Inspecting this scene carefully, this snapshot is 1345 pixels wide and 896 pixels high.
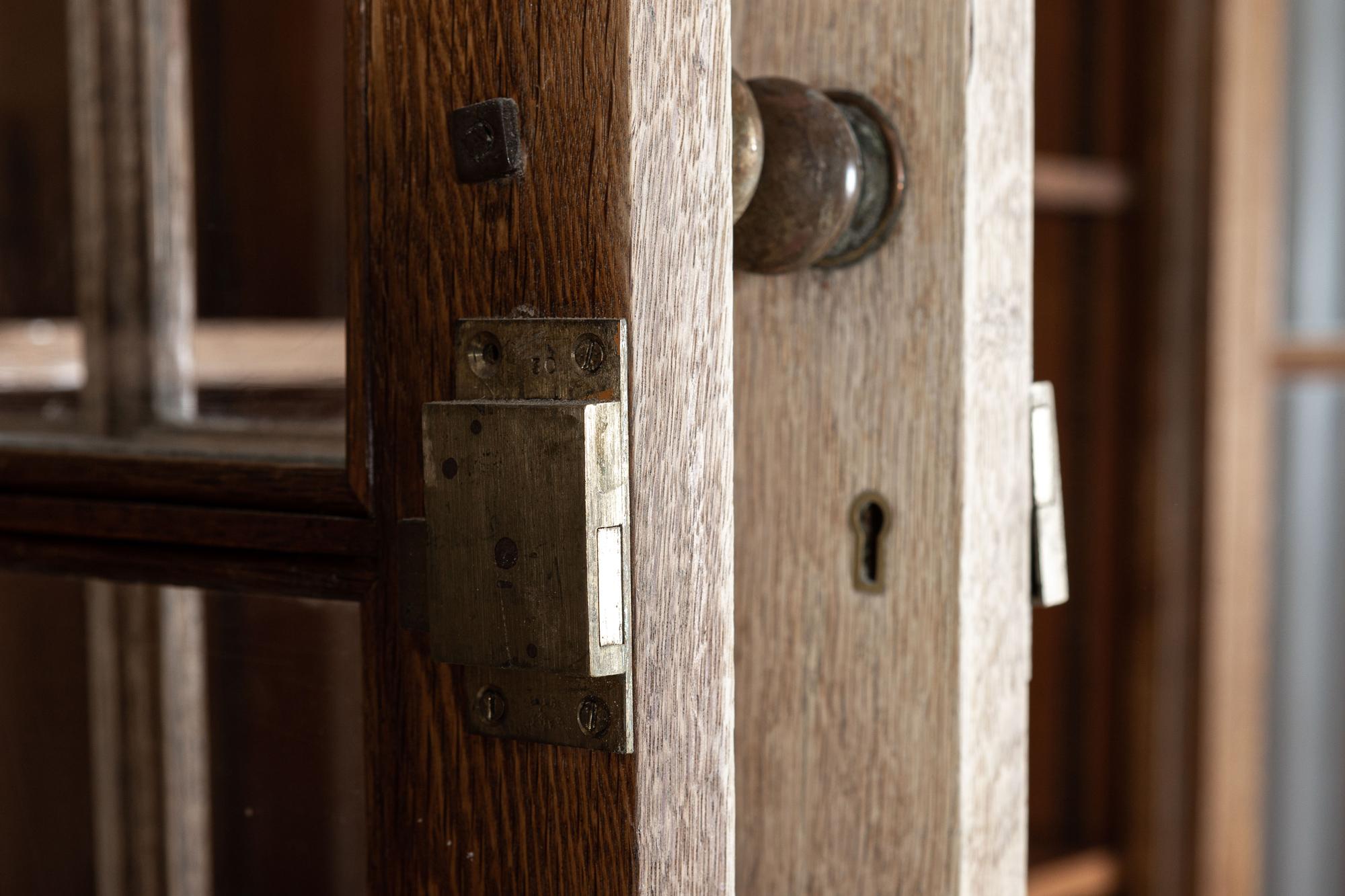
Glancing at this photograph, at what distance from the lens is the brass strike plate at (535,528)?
0.28 m

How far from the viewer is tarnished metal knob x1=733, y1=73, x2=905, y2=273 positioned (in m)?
0.35

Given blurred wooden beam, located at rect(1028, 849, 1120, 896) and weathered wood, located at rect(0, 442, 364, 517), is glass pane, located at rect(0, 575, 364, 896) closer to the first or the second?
weathered wood, located at rect(0, 442, 364, 517)

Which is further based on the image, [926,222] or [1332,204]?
[1332,204]

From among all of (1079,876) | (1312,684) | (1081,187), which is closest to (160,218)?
(1081,187)

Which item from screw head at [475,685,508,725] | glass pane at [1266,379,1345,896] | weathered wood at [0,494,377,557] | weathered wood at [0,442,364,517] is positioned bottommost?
glass pane at [1266,379,1345,896]

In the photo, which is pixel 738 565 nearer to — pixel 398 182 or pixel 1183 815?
pixel 398 182

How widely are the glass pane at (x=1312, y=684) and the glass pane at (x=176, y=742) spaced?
3.42 ft

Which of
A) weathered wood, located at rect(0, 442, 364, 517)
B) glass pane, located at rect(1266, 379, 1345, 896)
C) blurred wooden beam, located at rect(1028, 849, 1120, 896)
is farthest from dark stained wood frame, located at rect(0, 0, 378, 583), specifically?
glass pane, located at rect(1266, 379, 1345, 896)

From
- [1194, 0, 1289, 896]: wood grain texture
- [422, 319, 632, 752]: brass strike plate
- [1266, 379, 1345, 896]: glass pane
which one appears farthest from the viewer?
[1266, 379, 1345, 896]: glass pane

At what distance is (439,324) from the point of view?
311mm

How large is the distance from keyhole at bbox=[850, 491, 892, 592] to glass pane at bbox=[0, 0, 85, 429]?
0.24 metres

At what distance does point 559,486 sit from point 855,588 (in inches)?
5.4

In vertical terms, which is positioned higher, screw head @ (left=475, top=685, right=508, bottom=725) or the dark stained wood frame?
the dark stained wood frame

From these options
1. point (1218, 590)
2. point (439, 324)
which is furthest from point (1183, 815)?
point (439, 324)
